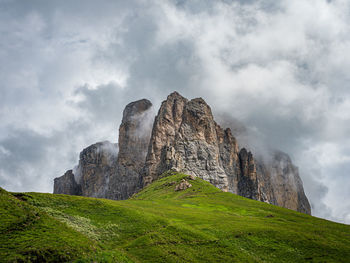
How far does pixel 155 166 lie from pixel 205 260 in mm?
164737

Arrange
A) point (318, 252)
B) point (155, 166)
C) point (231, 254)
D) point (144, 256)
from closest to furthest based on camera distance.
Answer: point (144, 256) < point (231, 254) < point (318, 252) < point (155, 166)

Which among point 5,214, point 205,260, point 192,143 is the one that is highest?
point 192,143

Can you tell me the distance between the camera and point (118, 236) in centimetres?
3572

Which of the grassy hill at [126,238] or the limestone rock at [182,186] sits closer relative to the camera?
the grassy hill at [126,238]

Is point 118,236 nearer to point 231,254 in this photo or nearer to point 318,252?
point 231,254

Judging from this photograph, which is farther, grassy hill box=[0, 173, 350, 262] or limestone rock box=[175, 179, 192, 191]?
limestone rock box=[175, 179, 192, 191]

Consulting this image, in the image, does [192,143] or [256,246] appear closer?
[256,246]

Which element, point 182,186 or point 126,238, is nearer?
point 126,238

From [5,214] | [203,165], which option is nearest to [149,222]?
[5,214]

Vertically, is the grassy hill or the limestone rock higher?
the limestone rock

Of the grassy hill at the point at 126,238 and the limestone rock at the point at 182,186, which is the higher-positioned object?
the limestone rock at the point at 182,186

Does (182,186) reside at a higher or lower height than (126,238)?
higher

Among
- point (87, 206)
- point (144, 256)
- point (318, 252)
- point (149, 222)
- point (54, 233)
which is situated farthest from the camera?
point (87, 206)

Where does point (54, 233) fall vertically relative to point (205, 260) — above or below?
above
